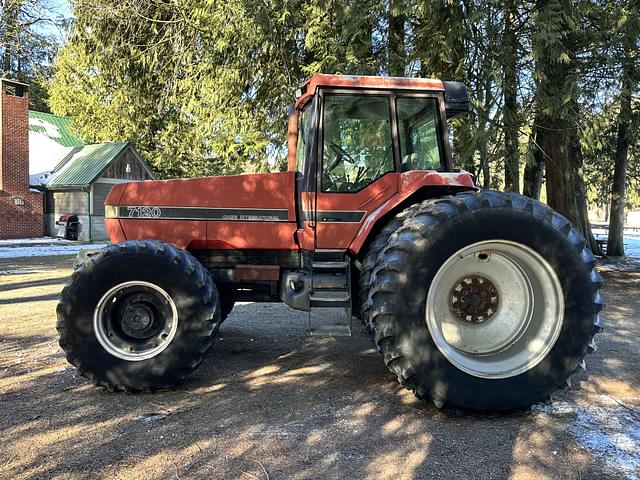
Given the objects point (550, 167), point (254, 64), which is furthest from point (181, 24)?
point (550, 167)

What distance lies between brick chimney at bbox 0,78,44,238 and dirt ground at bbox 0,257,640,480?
2065cm

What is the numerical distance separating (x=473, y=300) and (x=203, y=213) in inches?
95.9

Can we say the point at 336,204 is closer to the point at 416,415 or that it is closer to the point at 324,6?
the point at 416,415

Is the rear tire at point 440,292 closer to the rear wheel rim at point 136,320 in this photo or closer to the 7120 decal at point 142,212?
the rear wheel rim at point 136,320

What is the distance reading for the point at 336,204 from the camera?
14.0 ft

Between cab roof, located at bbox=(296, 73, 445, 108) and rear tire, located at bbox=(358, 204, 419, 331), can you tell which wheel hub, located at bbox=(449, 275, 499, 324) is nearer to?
rear tire, located at bbox=(358, 204, 419, 331)

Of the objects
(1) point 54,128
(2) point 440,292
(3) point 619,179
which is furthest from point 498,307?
(1) point 54,128

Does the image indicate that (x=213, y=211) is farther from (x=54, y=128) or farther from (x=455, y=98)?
(x=54, y=128)

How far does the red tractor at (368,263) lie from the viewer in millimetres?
3523

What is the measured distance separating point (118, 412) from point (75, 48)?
36.4 feet

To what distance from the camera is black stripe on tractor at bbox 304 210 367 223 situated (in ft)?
14.0

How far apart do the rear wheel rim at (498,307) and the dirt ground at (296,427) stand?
43cm

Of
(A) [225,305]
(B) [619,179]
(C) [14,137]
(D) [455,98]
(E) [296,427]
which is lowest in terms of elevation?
(E) [296,427]

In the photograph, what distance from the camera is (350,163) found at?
14.3 feet
